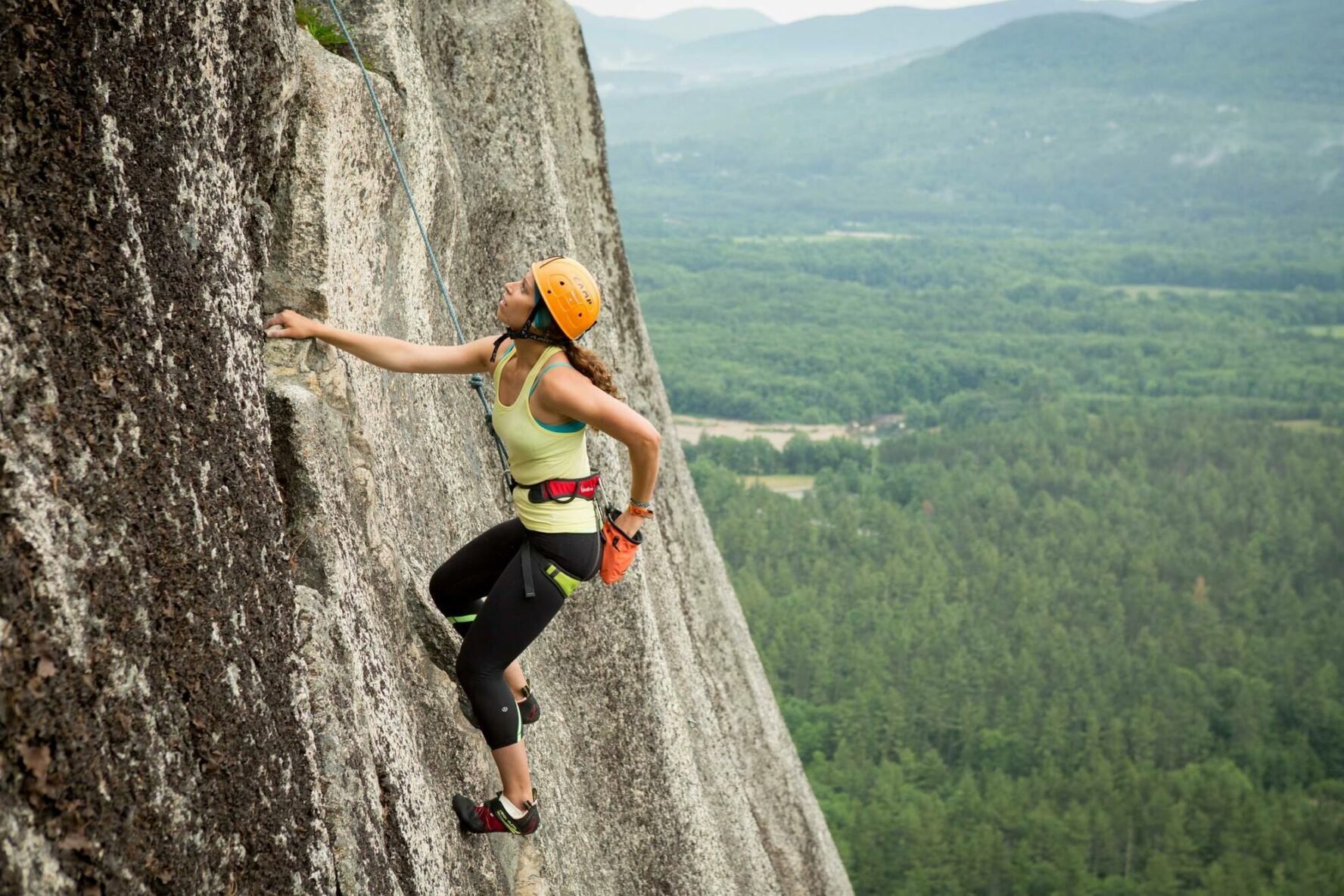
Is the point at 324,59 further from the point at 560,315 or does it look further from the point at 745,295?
the point at 745,295

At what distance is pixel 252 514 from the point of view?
4.13 meters

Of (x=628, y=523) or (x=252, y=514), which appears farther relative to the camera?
(x=628, y=523)

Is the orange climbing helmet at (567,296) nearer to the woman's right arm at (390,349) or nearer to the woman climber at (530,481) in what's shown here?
the woman climber at (530,481)

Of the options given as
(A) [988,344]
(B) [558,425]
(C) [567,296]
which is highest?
(C) [567,296]

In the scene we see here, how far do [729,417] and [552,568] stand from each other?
401ft

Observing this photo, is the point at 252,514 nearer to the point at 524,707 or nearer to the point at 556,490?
the point at 556,490

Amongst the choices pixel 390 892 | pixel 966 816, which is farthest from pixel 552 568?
pixel 966 816

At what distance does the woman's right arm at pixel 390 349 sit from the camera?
207 inches

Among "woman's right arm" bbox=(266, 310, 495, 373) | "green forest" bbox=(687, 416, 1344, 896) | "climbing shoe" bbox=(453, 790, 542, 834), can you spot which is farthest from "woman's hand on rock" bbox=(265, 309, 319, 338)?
"green forest" bbox=(687, 416, 1344, 896)

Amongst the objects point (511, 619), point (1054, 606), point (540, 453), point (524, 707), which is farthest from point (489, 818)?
point (1054, 606)

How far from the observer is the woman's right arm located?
5.25 m

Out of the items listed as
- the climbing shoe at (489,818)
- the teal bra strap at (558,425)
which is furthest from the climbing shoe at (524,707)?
the teal bra strap at (558,425)

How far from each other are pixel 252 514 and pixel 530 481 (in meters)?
1.51

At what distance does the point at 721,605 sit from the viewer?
13250mm
